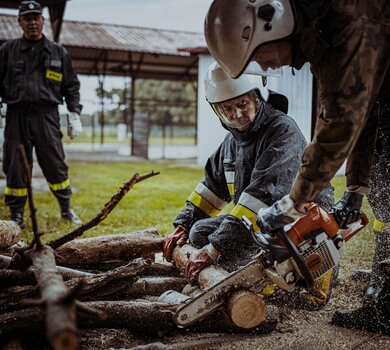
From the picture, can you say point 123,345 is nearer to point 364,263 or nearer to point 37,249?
point 37,249

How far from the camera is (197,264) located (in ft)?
10.1

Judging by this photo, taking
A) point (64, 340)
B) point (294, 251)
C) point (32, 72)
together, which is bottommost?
point (294, 251)

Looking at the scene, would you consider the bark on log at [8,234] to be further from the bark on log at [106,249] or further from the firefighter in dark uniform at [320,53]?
the firefighter in dark uniform at [320,53]

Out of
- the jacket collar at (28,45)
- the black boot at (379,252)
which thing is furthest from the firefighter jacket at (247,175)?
the jacket collar at (28,45)

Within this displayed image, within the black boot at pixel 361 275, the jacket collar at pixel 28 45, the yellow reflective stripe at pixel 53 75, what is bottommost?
the black boot at pixel 361 275

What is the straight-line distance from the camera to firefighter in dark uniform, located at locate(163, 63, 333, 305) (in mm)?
3094

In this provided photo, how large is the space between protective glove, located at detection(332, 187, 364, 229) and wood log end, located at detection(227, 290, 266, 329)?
59 centimetres

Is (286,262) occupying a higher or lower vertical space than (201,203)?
higher

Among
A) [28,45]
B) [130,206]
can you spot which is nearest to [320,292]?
[28,45]

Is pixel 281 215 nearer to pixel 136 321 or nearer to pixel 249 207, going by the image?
pixel 249 207

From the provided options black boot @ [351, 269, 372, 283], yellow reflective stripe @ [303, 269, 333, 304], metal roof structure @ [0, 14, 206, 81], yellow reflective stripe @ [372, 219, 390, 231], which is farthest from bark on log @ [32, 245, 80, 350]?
metal roof structure @ [0, 14, 206, 81]

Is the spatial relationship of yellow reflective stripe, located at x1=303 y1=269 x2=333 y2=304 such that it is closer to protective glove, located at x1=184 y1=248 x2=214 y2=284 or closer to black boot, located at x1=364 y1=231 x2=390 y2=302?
black boot, located at x1=364 y1=231 x2=390 y2=302

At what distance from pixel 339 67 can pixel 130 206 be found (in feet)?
19.2

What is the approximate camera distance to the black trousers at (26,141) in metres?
5.87
